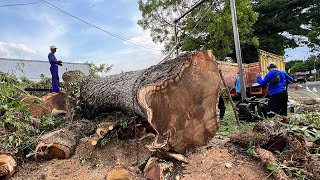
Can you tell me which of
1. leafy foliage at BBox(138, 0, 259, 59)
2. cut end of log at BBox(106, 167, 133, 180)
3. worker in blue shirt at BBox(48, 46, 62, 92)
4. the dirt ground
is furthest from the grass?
leafy foliage at BBox(138, 0, 259, 59)

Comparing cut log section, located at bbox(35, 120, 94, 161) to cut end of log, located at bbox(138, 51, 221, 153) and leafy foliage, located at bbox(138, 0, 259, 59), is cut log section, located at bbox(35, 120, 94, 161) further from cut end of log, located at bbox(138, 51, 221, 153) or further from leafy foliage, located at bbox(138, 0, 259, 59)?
leafy foliage, located at bbox(138, 0, 259, 59)

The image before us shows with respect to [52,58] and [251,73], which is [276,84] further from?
[251,73]

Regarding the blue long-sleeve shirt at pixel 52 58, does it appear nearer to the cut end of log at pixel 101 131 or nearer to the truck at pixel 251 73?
the cut end of log at pixel 101 131

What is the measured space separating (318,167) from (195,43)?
596 inches

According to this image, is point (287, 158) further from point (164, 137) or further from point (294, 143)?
point (164, 137)

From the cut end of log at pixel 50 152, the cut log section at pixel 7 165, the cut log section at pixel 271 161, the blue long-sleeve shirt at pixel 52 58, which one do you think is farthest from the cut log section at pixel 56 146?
the blue long-sleeve shirt at pixel 52 58

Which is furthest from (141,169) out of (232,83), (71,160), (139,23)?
(139,23)

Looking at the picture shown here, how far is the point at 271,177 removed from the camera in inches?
106

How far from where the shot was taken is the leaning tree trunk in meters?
2.90

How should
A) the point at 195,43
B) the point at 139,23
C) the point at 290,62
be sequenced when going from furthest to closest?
the point at 290,62 < the point at 139,23 < the point at 195,43

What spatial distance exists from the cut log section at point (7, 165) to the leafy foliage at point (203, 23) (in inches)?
453

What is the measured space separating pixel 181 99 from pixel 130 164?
1.04m

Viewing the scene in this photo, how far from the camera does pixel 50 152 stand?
366cm

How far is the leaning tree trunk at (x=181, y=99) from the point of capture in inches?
114
